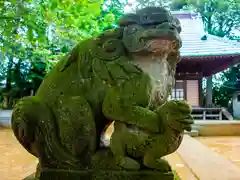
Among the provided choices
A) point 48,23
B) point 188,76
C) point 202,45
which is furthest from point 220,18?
point 48,23

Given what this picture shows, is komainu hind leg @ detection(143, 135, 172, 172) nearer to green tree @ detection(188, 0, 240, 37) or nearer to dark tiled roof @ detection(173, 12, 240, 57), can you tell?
dark tiled roof @ detection(173, 12, 240, 57)

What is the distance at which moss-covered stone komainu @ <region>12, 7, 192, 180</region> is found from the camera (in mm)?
995

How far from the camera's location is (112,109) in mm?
1011

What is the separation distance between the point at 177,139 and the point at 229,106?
43.7ft

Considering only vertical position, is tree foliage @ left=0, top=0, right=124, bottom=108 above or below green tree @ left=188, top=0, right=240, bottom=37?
below

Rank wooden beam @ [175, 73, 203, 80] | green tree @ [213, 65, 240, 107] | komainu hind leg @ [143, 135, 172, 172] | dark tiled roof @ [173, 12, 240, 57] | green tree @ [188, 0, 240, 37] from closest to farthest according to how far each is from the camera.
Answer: komainu hind leg @ [143, 135, 172, 172] → dark tiled roof @ [173, 12, 240, 57] → wooden beam @ [175, 73, 203, 80] → green tree @ [188, 0, 240, 37] → green tree @ [213, 65, 240, 107]

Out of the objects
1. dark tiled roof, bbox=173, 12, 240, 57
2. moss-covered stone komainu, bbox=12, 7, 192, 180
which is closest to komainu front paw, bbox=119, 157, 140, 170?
moss-covered stone komainu, bbox=12, 7, 192, 180

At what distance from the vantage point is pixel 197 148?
9.70 feet

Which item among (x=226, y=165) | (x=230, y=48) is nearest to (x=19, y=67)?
(x=230, y=48)

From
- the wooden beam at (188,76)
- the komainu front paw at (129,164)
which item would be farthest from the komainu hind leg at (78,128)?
the wooden beam at (188,76)

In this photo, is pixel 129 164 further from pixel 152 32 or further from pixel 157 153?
pixel 152 32

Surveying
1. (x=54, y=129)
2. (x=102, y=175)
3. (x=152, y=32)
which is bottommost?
(x=102, y=175)

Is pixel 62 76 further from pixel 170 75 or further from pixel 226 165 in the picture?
pixel 226 165

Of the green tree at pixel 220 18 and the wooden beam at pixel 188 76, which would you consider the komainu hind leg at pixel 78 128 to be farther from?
the green tree at pixel 220 18
